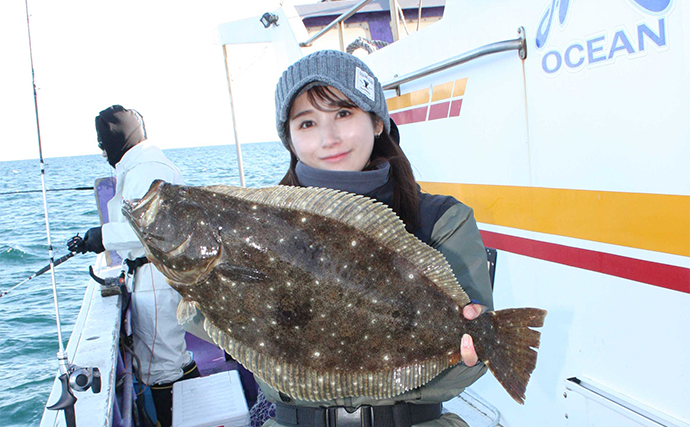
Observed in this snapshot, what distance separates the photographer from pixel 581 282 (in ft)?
8.36

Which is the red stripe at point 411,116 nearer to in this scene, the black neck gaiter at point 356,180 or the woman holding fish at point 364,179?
the woman holding fish at point 364,179

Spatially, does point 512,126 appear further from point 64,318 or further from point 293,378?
point 64,318

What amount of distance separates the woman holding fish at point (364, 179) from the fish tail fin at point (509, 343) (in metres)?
0.08

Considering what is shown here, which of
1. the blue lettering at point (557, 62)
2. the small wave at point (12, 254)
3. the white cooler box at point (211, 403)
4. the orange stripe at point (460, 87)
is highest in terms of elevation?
the orange stripe at point (460, 87)

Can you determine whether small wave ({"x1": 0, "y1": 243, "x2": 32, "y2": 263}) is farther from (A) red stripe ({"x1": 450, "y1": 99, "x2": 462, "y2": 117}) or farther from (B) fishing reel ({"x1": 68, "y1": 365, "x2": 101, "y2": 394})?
(A) red stripe ({"x1": 450, "y1": 99, "x2": 462, "y2": 117})

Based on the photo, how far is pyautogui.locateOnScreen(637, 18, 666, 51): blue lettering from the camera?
1935 millimetres

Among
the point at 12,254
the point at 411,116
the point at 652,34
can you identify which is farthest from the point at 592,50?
the point at 12,254

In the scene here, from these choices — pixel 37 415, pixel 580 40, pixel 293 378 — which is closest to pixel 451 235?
pixel 293 378

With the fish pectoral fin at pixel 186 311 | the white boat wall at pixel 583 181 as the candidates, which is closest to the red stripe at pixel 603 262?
the white boat wall at pixel 583 181

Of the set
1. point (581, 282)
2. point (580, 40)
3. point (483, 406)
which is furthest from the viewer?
point (483, 406)

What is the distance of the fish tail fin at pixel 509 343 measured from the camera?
149 cm

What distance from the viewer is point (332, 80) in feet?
5.68

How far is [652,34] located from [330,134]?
143 centimetres

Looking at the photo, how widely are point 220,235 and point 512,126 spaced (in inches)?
81.9
